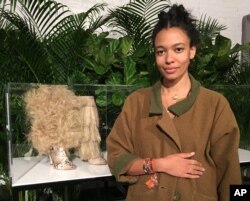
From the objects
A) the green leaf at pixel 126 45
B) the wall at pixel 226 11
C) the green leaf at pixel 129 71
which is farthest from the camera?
the wall at pixel 226 11

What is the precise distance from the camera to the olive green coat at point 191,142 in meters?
1.01

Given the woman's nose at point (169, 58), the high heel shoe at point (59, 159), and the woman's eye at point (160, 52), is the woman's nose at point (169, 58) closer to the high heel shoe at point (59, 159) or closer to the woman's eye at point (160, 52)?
the woman's eye at point (160, 52)

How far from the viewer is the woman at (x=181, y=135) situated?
3.29 ft

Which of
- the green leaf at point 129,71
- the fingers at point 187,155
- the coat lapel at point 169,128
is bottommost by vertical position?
the fingers at point 187,155

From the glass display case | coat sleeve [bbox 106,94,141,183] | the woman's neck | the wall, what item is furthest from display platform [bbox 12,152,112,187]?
the wall

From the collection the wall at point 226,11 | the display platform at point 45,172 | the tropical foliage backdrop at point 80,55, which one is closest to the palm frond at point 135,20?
the tropical foliage backdrop at point 80,55

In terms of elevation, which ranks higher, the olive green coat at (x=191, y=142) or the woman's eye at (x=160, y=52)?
the woman's eye at (x=160, y=52)

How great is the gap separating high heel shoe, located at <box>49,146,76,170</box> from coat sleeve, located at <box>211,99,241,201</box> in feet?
2.19

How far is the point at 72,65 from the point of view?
2039 mm

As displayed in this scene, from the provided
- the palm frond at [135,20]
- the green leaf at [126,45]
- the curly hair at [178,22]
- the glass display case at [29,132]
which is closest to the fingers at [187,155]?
the curly hair at [178,22]

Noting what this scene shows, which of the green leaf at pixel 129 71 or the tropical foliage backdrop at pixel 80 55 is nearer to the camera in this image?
the tropical foliage backdrop at pixel 80 55

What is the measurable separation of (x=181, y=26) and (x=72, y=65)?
1158 mm

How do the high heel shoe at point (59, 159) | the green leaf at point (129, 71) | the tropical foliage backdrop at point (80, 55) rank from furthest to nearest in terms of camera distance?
the green leaf at point (129, 71)
the tropical foliage backdrop at point (80, 55)
the high heel shoe at point (59, 159)

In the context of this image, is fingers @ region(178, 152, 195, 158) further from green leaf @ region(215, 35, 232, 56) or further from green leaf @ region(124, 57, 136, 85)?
green leaf @ region(215, 35, 232, 56)
